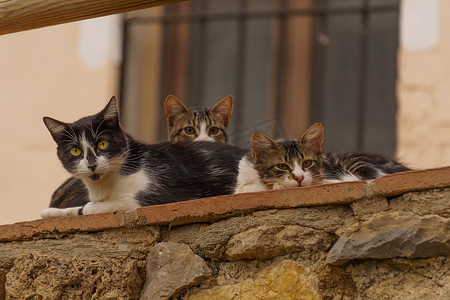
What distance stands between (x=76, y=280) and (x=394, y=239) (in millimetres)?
1009

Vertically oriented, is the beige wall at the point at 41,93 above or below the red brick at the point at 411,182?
above

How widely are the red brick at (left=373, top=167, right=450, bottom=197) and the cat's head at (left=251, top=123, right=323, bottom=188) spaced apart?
76cm

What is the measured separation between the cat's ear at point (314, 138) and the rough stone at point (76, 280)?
2.97 feet

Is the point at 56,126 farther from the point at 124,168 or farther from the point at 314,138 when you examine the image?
the point at 314,138

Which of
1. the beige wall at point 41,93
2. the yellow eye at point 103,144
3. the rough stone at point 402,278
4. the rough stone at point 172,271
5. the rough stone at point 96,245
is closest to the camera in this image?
the rough stone at point 402,278

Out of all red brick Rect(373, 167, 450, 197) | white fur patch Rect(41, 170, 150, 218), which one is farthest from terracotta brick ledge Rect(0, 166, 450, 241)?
white fur patch Rect(41, 170, 150, 218)

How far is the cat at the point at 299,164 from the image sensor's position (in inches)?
117

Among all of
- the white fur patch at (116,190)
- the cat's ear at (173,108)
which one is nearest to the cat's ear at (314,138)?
the white fur patch at (116,190)

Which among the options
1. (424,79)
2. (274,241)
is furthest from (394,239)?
(424,79)

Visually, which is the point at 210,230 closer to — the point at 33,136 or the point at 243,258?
the point at 243,258

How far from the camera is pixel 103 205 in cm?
298

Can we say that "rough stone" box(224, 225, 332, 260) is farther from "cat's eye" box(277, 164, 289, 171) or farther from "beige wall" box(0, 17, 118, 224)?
"beige wall" box(0, 17, 118, 224)

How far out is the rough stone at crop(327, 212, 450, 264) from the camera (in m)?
2.08

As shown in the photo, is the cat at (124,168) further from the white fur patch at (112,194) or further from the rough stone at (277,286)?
the rough stone at (277,286)
